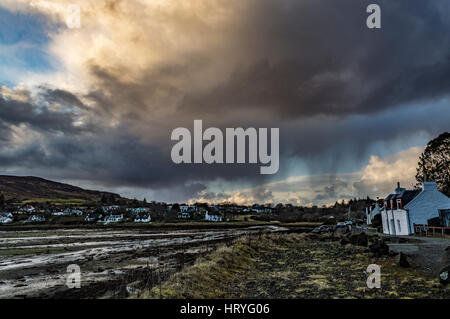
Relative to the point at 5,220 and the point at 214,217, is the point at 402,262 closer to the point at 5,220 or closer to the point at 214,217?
the point at 214,217

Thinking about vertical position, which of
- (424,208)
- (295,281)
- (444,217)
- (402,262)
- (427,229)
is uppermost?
(424,208)

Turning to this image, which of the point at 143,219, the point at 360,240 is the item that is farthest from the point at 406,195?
the point at 143,219

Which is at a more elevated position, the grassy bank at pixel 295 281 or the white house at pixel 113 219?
the grassy bank at pixel 295 281

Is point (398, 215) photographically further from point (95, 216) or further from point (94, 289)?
point (95, 216)

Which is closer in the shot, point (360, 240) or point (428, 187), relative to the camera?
point (360, 240)

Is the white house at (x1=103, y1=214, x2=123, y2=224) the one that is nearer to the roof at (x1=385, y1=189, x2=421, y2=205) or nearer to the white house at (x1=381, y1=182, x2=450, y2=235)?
the roof at (x1=385, y1=189, x2=421, y2=205)

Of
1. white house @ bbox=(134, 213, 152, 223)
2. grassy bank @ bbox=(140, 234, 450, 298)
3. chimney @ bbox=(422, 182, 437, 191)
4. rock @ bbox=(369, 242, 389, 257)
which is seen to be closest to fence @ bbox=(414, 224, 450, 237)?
chimney @ bbox=(422, 182, 437, 191)

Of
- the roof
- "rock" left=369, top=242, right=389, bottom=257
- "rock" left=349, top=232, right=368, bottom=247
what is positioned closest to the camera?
"rock" left=369, top=242, right=389, bottom=257

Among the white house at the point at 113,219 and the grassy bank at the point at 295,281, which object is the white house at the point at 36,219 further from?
the grassy bank at the point at 295,281

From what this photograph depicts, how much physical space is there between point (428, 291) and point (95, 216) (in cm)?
14884

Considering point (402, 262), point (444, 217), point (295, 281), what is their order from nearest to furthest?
point (295, 281) → point (402, 262) → point (444, 217)

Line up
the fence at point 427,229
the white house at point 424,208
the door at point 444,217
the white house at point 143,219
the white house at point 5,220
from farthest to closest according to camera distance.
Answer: the white house at point 143,219
the white house at point 5,220
the white house at point 424,208
the door at point 444,217
the fence at point 427,229

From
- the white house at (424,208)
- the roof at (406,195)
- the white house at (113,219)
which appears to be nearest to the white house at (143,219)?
the white house at (113,219)
